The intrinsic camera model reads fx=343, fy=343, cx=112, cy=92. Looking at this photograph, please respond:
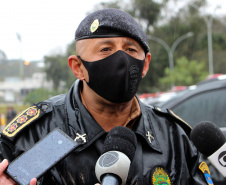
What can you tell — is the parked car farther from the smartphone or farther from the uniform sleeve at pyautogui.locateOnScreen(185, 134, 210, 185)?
the smartphone

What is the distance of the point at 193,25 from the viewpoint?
41125 millimetres

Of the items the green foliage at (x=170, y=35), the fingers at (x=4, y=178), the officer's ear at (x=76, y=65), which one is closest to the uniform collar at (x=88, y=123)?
the officer's ear at (x=76, y=65)

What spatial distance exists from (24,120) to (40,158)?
374mm

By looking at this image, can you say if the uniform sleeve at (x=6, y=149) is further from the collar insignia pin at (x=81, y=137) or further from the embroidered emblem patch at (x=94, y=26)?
the embroidered emblem patch at (x=94, y=26)

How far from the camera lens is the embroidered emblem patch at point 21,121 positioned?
1752 mm

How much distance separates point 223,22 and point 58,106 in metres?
46.0

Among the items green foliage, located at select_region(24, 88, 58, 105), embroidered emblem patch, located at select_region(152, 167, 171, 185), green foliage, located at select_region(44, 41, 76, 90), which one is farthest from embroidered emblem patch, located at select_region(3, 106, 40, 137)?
green foliage, located at select_region(44, 41, 76, 90)

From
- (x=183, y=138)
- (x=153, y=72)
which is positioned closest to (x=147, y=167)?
(x=183, y=138)

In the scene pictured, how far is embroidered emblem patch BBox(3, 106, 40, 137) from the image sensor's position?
1752 millimetres

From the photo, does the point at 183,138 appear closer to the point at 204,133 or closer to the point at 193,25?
the point at 204,133

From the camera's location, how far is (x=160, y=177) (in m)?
1.82

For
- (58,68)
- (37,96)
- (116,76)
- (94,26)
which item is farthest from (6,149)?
(58,68)

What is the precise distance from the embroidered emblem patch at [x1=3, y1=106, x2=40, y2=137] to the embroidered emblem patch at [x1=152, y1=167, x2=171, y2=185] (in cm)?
71

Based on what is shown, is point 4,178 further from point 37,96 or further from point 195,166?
point 37,96
